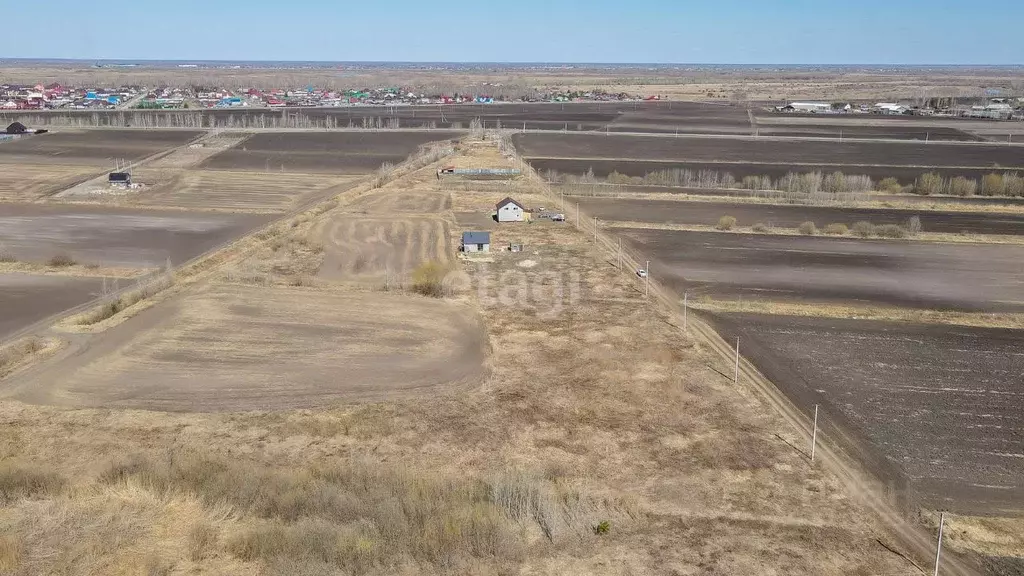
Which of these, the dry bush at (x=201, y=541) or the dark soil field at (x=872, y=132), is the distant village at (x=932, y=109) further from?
the dry bush at (x=201, y=541)

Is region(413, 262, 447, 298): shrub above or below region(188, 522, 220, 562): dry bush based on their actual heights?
above

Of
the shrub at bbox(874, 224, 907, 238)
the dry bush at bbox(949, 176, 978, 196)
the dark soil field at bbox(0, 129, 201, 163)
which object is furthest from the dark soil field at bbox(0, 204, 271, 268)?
the dry bush at bbox(949, 176, 978, 196)

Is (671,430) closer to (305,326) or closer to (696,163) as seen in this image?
(305,326)

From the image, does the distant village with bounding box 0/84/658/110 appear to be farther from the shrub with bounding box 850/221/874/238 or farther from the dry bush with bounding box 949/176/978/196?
the shrub with bounding box 850/221/874/238

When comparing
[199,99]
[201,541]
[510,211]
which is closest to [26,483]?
[201,541]

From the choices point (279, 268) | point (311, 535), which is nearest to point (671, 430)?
point (311, 535)

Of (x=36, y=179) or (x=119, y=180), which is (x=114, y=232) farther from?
(x=36, y=179)

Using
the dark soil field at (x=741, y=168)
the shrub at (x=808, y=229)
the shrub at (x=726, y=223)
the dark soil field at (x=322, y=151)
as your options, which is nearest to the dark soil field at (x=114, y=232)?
the dark soil field at (x=322, y=151)
